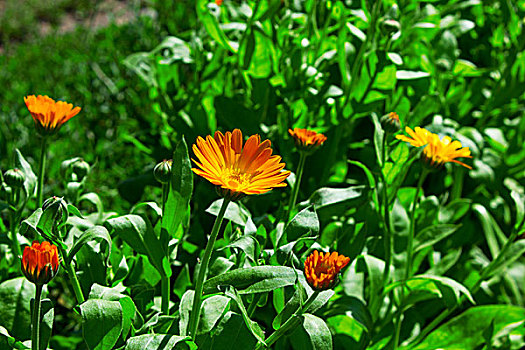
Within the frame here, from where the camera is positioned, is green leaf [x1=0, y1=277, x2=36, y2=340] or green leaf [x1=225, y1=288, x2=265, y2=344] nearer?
green leaf [x1=225, y1=288, x2=265, y2=344]

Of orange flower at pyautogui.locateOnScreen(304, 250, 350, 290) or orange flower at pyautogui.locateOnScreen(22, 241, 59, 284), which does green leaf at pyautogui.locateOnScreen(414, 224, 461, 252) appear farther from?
orange flower at pyautogui.locateOnScreen(22, 241, 59, 284)

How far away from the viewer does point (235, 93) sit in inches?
89.0

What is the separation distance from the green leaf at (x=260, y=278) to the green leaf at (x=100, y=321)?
0.67 feet

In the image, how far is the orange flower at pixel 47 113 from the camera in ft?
4.53

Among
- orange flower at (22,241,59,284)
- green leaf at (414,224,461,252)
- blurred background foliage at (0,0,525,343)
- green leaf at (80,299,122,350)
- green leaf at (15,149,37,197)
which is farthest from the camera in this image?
blurred background foliage at (0,0,525,343)

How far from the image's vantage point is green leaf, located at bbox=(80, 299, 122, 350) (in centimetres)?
115

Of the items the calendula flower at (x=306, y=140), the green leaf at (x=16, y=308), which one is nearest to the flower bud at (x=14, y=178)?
the green leaf at (x=16, y=308)

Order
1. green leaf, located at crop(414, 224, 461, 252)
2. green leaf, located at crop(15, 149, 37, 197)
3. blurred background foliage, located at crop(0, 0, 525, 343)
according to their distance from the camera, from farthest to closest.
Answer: blurred background foliage, located at crop(0, 0, 525, 343)
green leaf, located at crop(414, 224, 461, 252)
green leaf, located at crop(15, 149, 37, 197)

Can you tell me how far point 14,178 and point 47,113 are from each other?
179 millimetres

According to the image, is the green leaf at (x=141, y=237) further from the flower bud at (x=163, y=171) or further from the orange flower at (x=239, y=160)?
the orange flower at (x=239, y=160)

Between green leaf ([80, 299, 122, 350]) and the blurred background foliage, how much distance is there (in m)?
0.56

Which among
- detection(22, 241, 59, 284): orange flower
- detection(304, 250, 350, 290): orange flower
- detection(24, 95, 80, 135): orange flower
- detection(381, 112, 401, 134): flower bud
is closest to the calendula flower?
detection(381, 112, 401, 134): flower bud

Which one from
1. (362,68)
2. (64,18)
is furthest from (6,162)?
(64,18)

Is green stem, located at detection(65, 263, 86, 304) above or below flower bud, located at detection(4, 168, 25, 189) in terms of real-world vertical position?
below
